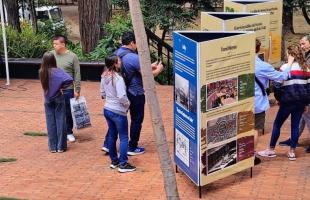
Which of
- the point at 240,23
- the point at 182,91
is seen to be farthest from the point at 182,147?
the point at 240,23

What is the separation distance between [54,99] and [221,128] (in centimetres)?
278

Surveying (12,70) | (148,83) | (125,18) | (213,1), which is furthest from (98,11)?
(148,83)

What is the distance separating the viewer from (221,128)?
7207 millimetres

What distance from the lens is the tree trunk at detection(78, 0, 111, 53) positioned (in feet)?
48.5

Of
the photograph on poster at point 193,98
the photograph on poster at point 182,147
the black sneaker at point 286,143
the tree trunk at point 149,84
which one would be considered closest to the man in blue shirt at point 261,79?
the black sneaker at point 286,143

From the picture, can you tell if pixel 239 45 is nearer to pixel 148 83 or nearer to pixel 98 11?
pixel 148 83

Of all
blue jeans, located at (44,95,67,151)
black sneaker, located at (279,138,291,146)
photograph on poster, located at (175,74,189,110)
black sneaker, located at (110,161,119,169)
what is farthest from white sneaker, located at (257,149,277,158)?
blue jeans, located at (44,95,67,151)

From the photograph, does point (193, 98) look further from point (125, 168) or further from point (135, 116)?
point (135, 116)

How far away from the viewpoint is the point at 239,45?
7094mm

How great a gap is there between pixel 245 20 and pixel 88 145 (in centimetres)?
317

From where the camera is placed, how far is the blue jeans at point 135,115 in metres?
8.48

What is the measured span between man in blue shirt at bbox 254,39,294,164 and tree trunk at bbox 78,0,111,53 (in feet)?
23.8

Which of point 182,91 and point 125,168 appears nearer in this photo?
point 182,91

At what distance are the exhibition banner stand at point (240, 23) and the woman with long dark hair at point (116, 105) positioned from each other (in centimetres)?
253
